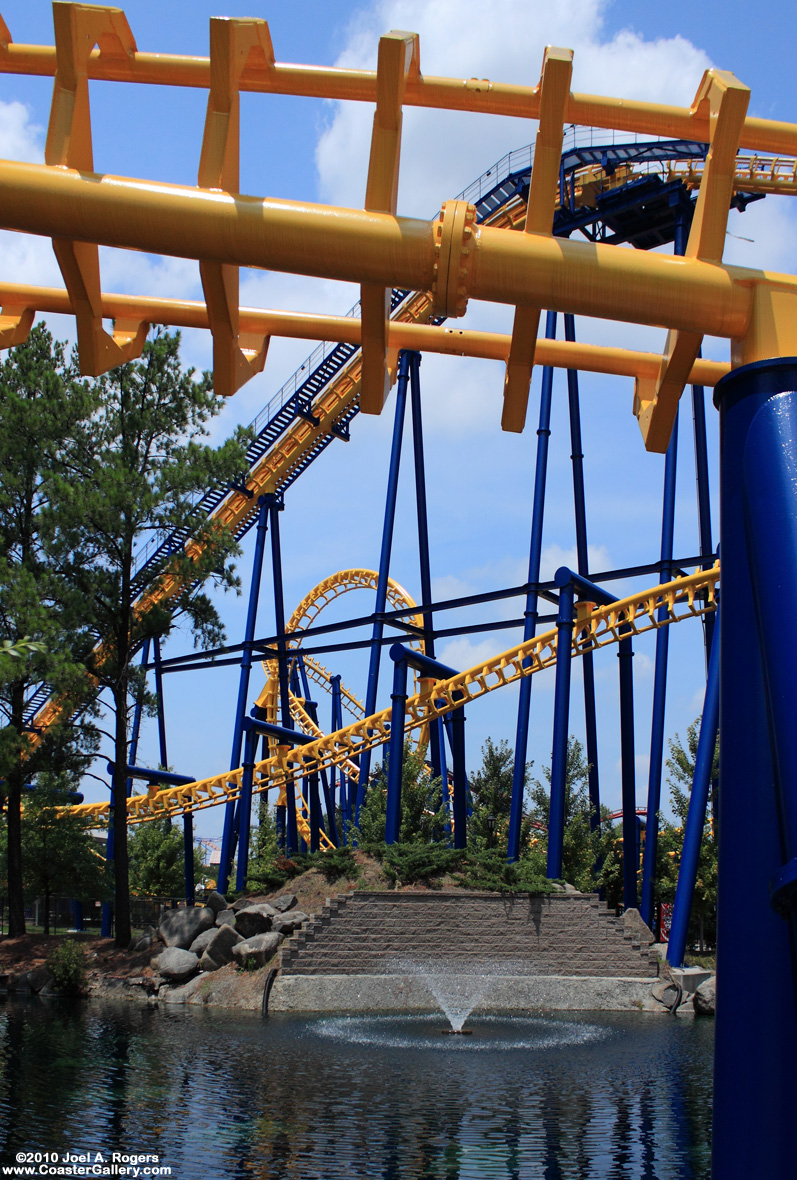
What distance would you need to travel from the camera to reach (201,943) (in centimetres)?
1488

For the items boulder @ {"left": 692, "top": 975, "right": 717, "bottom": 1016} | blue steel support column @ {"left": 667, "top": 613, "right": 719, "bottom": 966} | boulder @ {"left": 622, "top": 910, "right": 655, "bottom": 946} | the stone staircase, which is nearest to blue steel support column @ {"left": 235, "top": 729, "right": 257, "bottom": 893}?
the stone staircase

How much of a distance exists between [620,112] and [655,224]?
670 inches

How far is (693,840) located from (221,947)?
266 inches

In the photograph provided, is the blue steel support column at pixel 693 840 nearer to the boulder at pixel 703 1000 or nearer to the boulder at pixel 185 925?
the boulder at pixel 703 1000

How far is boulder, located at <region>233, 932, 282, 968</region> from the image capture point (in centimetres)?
1371

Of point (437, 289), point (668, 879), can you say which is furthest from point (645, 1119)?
point (668, 879)

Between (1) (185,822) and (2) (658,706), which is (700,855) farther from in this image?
(1) (185,822)

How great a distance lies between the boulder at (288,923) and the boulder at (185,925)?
1.52m

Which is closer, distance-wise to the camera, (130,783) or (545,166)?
(545,166)

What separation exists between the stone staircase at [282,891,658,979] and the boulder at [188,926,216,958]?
1.86 meters

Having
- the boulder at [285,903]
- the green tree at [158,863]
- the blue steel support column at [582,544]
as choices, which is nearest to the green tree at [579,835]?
the blue steel support column at [582,544]

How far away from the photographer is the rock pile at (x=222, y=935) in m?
13.9

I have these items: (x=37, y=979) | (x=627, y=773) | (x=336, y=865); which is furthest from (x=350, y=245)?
(x=627, y=773)

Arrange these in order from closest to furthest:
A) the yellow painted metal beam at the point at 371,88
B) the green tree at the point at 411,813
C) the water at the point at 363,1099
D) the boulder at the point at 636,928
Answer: the yellow painted metal beam at the point at 371,88
the water at the point at 363,1099
the boulder at the point at 636,928
the green tree at the point at 411,813
